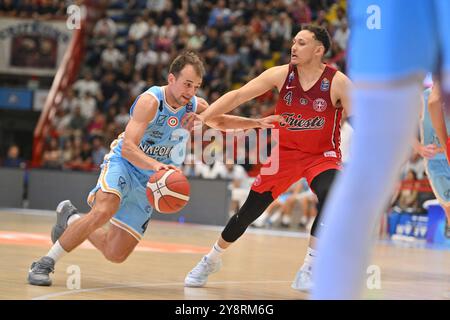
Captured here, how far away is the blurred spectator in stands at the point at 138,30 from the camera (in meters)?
20.0

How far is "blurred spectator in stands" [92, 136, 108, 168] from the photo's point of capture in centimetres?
1662

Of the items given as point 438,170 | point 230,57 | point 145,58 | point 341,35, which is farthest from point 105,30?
point 438,170

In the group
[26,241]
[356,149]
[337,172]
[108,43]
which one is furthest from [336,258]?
[108,43]

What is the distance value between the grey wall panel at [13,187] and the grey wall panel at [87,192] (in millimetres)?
198

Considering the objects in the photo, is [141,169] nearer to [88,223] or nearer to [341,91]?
[88,223]

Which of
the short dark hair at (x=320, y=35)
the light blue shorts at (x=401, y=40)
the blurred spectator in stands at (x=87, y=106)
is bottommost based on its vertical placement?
the light blue shorts at (x=401, y=40)

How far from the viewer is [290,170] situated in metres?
6.09

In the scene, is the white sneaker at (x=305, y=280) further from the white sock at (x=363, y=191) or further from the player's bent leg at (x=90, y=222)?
the white sock at (x=363, y=191)

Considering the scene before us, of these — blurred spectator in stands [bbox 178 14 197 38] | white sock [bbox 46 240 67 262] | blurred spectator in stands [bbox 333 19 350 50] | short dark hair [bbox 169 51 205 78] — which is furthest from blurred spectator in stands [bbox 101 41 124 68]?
white sock [bbox 46 240 67 262]

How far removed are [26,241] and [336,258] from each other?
7.41 m

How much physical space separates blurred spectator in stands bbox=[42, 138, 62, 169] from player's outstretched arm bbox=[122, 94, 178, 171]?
10898 mm

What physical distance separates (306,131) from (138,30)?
14.5m

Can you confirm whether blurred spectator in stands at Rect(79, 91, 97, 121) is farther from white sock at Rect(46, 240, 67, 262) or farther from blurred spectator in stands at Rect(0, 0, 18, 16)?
white sock at Rect(46, 240, 67, 262)

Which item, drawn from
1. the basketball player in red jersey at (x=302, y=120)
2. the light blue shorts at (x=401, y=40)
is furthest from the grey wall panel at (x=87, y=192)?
the light blue shorts at (x=401, y=40)
